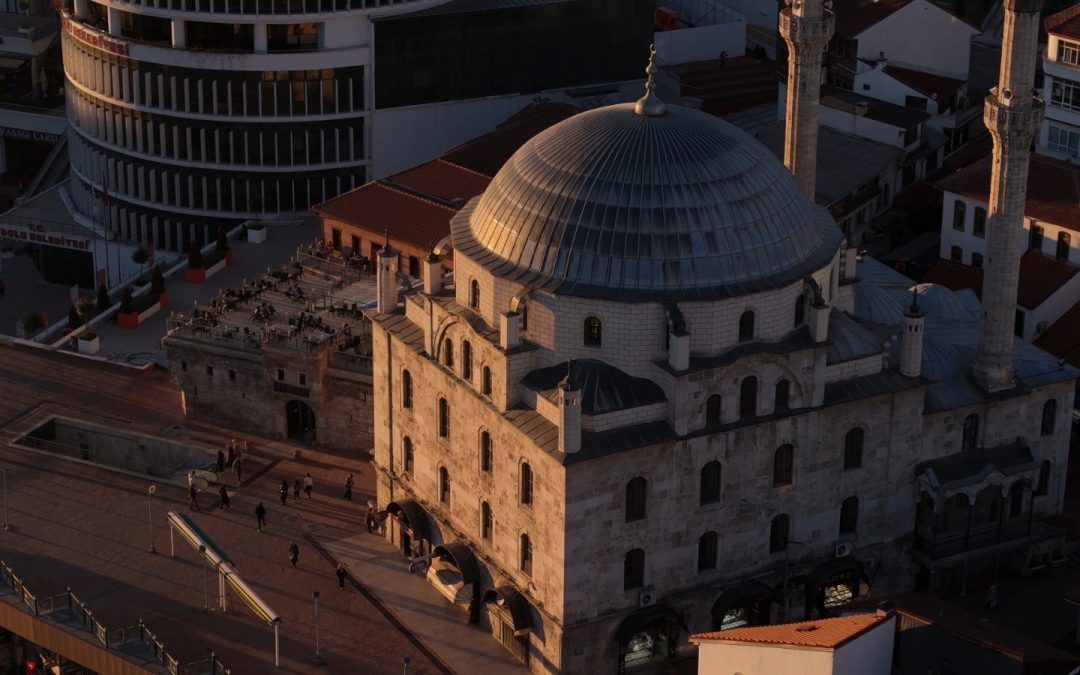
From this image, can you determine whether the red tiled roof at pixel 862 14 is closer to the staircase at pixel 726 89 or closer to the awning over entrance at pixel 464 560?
the staircase at pixel 726 89

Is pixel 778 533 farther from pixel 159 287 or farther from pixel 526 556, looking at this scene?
pixel 159 287

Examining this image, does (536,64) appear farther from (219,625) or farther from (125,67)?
(219,625)

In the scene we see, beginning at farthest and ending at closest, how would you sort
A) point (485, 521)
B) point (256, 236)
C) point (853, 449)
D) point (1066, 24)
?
point (256, 236) → point (1066, 24) → point (485, 521) → point (853, 449)

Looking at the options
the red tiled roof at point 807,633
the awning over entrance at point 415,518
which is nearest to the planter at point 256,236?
the awning over entrance at point 415,518

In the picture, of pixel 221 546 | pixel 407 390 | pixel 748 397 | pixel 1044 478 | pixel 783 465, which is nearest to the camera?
pixel 748 397

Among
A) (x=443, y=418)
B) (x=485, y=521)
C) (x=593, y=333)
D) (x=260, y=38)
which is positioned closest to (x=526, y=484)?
(x=485, y=521)
